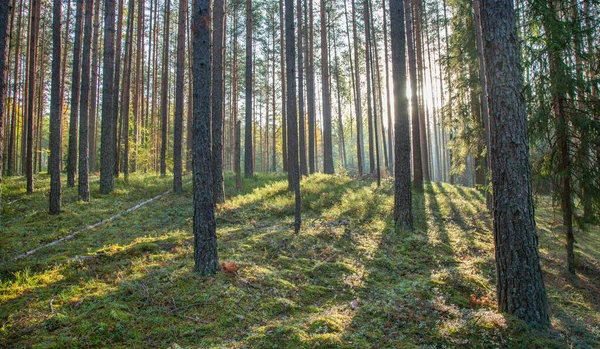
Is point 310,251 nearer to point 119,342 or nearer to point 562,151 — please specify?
point 119,342

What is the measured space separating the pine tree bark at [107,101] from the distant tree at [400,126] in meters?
12.4

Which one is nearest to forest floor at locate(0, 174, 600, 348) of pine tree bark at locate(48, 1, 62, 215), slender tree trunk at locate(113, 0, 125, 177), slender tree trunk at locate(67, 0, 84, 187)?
pine tree bark at locate(48, 1, 62, 215)

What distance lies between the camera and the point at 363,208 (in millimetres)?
13359

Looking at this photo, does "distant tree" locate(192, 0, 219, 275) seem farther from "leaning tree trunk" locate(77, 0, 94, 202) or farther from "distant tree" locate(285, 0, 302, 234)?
"leaning tree trunk" locate(77, 0, 94, 202)

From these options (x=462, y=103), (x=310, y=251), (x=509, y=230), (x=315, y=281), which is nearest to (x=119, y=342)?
(x=315, y=281)

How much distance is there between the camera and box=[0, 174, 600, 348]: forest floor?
175 inches

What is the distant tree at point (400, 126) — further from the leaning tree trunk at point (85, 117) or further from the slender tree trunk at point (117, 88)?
the slender tree trunk at point (117, 88)

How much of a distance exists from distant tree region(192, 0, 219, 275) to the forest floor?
48cm

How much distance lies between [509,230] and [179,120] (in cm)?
1522

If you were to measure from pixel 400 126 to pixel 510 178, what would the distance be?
6270 millimetres

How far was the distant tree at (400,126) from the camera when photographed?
1087cm

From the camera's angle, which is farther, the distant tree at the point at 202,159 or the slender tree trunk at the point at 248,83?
the slender tree trunk at the point at 248,83

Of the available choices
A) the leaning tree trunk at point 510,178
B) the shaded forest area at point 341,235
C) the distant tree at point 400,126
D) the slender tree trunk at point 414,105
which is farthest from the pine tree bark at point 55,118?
the slender tree trunk at point 414,105

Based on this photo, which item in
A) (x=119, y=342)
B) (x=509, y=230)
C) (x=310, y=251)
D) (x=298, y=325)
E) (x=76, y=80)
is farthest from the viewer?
(x=76, y=80)
